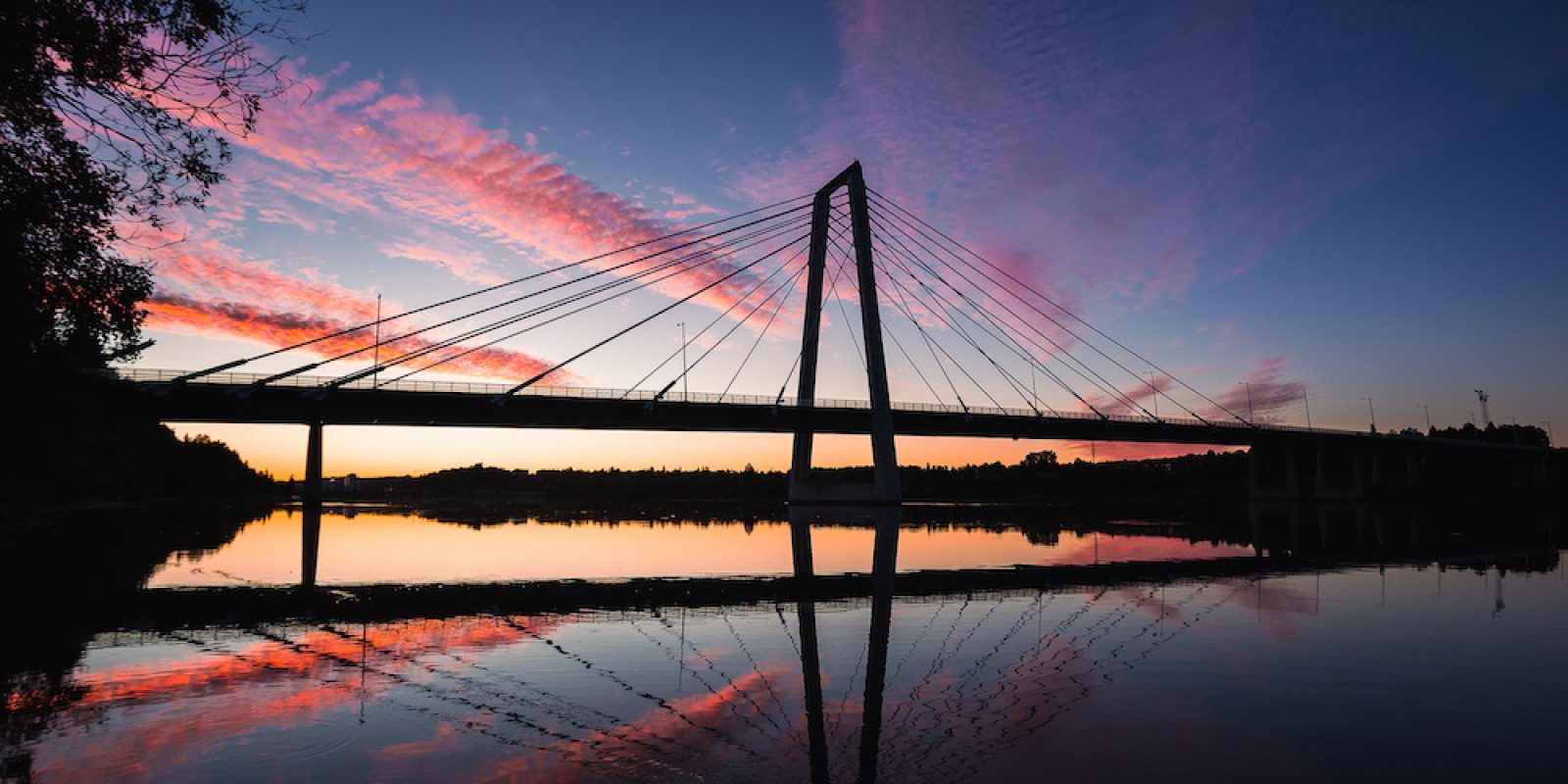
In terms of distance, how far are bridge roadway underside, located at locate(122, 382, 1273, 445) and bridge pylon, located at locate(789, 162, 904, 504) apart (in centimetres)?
481

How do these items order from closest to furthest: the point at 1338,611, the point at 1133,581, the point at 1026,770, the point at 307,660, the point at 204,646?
the point at 1026,770, the point at 307,660, the point at 204,646, the point at 1338,611, the point at 1133,581

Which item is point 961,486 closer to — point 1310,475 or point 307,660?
point 1310,475

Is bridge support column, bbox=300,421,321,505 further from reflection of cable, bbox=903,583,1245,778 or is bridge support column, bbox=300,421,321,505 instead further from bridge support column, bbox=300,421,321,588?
reflection of cable, bbox=903,583,1245,778

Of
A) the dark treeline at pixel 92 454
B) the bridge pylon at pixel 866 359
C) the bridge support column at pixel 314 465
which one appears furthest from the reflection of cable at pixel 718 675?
the bridge support column at pixel 314 465

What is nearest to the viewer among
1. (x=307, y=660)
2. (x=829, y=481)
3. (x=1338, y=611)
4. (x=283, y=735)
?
(x=283, y=735)

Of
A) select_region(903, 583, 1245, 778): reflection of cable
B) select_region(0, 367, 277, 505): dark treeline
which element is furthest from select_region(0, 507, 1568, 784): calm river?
select_region(0, 367, 277, 505): dark treeline

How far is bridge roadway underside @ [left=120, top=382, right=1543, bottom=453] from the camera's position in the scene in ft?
209

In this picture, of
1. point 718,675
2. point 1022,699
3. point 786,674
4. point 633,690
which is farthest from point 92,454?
point 1022,699

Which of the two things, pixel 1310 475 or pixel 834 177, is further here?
pixel 1310 475

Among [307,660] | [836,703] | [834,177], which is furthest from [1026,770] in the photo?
[834,177]

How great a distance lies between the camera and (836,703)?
11031mm

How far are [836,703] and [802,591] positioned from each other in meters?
13.1

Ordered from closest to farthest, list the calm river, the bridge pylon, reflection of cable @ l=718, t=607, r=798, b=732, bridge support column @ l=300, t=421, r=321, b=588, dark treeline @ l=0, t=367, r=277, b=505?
the calm river
reflection of cable @ l=718, t=607, r=798, b=732
dark treeline @ l=0, t=367, r=277, b=505
bridge support column @ l=300, t=421, r=321, b=588
the bridge pylon

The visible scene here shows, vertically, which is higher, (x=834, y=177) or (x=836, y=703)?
(x=834, y=177)
